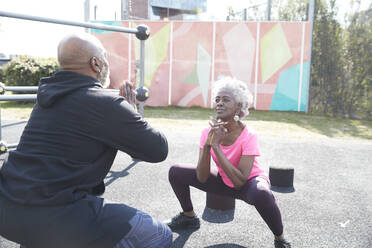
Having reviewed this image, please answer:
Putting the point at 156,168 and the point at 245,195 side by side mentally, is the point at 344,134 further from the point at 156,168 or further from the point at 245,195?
the point at 245,195

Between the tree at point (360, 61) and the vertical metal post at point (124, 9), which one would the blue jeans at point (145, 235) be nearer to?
the vertical metal post at point (124, 9)

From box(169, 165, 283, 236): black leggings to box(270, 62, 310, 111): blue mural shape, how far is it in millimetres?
8591

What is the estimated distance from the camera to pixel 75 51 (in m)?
1.69

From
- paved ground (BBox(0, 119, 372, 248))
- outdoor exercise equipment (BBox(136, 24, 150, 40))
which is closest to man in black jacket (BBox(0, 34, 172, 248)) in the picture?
paved ground (BBox(0, 119, 372, 248))

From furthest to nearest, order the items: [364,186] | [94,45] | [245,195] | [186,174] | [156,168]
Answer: [156,168]
[364,186]
[186,174]
[245,195]
[94,45]

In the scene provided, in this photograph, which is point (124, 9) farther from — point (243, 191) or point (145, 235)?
point (145, 235)

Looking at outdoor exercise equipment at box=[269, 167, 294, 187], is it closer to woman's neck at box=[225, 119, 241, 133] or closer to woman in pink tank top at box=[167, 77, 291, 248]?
woman in pink tank top at box=[167, 77, 291, 248]

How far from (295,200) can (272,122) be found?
5.36 m

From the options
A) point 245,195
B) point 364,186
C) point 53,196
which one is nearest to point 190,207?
point 245,195

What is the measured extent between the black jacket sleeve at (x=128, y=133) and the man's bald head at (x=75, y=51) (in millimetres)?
263

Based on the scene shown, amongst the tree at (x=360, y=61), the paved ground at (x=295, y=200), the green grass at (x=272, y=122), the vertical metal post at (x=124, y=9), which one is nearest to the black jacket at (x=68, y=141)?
the paved ground at (x=295, y=200)

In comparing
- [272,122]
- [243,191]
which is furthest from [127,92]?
[272,122]

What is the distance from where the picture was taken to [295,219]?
3.11m

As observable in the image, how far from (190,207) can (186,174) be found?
0.98ft
